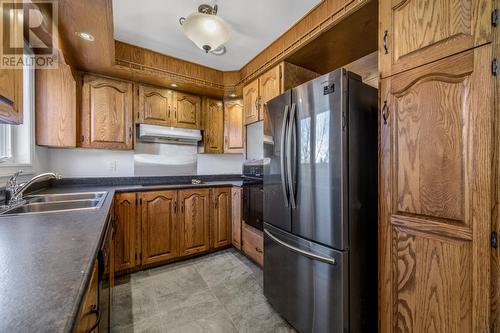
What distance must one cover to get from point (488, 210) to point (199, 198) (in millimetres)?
2343

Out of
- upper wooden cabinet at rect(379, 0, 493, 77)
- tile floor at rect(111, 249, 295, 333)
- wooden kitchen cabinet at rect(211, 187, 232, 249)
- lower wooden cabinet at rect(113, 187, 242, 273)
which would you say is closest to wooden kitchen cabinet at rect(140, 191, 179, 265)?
lower wooden cabinet at rect(113, 187, 242, 273)

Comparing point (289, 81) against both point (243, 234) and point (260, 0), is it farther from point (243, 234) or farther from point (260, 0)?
point (243, 234)

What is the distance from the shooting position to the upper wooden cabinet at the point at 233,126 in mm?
3028

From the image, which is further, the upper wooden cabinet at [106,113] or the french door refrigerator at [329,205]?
the upper wooden cabinet at [106,113]

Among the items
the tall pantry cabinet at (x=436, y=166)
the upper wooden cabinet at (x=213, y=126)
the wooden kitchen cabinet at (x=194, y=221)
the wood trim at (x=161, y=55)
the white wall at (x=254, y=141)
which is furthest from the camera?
the upper wooden cabinet at (x=213, y=126)

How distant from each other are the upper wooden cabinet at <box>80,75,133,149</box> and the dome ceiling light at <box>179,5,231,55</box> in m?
1.27

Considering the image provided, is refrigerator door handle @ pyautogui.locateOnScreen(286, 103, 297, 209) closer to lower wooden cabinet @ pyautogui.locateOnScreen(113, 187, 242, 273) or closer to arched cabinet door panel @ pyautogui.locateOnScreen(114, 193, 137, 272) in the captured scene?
lower wooden cabinet @ pyautogui.locateOnScreen(113, 187, 242, 273)

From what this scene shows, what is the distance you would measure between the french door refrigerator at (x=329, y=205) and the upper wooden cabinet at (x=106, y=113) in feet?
6.14

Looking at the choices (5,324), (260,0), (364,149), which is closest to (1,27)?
(5,324)

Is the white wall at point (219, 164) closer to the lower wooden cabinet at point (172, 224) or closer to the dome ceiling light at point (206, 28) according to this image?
the lower wooden cabinet at point (172, 224)

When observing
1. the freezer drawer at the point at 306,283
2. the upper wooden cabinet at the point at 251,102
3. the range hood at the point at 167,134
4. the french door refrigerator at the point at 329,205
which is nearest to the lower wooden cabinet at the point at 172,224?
A: the range hood at the point at 167,134

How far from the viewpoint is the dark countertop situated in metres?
0.40

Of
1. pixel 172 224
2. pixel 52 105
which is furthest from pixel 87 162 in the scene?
pixel 172 224

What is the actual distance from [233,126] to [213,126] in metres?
0.28
